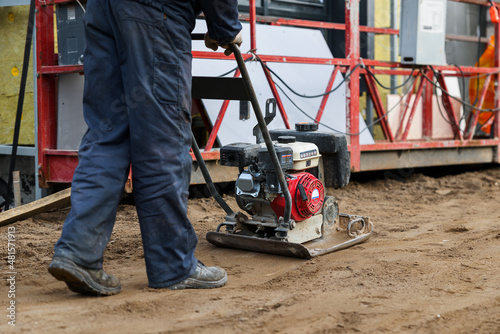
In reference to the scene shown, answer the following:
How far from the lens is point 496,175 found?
26.3 feet

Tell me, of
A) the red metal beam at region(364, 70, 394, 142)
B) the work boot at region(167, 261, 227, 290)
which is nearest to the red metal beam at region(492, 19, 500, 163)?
the red metal beam at region(364, 70, 394, 142)

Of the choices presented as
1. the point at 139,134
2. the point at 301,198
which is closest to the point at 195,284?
the point at 139,134

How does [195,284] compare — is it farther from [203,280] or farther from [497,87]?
[497,87]

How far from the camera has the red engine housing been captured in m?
3.78

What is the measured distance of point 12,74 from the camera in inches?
236

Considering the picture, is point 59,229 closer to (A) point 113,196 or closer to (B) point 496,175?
(A) point 113,196

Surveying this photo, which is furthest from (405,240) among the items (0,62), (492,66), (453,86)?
(453,86)

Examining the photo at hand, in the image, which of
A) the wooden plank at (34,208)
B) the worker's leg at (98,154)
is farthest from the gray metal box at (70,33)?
the worker's leg at (98,154)

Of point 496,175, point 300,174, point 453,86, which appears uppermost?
point 453,86

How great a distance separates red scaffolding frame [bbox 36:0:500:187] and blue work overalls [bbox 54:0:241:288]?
223cm

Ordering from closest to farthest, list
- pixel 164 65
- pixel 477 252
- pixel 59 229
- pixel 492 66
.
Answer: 1. pixel 164 65
2. pixel 477 252
3. pixel 59 229
4. pixel 492 66

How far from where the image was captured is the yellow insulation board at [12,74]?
5900 millimetres

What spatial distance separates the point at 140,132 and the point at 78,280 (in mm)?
718

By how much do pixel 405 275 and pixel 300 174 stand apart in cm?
96
